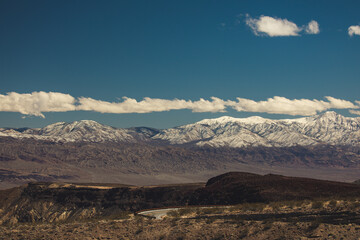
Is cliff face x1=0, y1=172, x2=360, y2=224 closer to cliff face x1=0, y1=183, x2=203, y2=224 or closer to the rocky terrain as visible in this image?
cliff face x1=0, y1=183, x2=203, y2=224

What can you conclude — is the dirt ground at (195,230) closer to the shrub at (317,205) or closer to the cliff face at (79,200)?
the shrub at (317,205)

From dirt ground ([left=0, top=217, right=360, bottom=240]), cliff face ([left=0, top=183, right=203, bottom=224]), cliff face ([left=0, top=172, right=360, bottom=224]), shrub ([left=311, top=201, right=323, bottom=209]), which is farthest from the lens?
cliff face ([left=0, top=183, right=203, bottom=224])

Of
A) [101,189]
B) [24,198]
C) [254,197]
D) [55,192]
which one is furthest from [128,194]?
[254,197]

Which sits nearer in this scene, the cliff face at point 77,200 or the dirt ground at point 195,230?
the dirt ground at point 195,230

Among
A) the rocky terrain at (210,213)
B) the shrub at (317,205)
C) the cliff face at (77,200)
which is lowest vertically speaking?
the cliff face at (77,200)

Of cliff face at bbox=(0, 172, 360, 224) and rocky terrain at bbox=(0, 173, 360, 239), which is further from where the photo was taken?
cliff face at bbox=(0, 172, 360, 224)

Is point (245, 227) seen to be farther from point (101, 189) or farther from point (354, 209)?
point (101, 189)

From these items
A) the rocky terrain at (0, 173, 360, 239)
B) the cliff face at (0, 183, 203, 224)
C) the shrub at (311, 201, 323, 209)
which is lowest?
the cliff face at (0, 183, 203, 224)

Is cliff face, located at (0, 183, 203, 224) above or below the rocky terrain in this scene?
below

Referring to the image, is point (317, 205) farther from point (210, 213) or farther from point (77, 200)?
point (77, 200)

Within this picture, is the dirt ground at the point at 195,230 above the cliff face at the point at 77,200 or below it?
above

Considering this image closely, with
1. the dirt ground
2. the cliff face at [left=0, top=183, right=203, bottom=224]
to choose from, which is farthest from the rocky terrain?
the cliff face at [left=0, top=183, right=203, bottom=224]

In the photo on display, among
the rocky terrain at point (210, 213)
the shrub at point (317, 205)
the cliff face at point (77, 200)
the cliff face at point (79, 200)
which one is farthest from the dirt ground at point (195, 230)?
the cliff face at point (77, 200)
